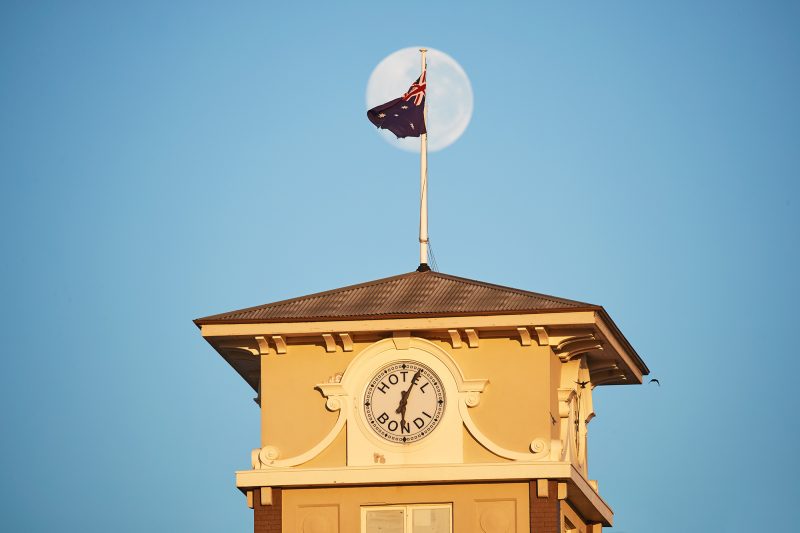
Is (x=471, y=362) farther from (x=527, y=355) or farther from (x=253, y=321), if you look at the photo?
(x=253, y=321)

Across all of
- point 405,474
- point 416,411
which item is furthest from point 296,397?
point 405,474

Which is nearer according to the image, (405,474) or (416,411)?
(405,474)

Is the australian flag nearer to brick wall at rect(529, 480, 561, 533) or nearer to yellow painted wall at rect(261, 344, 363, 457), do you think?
yellow painted wall at rect(261, 344, 363, 457)

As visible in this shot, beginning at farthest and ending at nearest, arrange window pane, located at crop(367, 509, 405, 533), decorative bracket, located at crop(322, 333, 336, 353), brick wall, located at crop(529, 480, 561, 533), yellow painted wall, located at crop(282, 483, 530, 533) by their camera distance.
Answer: decorative bracket, located at crop(322, 333, 336, 353)
window pane, located at crop(367, 509, 405, 533)
yellow painted wall, located at crop(282, 483, 530, 533)
brick wall, located at crop(529, 480, 561, 533)

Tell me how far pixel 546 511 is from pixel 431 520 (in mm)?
2754

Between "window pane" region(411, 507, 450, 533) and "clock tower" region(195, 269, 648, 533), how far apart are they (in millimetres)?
24

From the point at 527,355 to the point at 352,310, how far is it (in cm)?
435

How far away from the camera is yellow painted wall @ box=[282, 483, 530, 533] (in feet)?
204

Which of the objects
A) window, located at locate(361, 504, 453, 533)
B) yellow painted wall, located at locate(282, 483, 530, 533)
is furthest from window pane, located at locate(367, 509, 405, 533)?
yellow painted wall, located at locate(282, 483, 530, 533)

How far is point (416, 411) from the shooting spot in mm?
63031

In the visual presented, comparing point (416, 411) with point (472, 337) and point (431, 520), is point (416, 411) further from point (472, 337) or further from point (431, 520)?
point (431, 520)

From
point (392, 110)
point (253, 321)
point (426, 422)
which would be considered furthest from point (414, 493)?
point (392, 110)

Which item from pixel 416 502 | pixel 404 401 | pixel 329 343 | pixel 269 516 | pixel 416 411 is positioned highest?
pixel 329 343

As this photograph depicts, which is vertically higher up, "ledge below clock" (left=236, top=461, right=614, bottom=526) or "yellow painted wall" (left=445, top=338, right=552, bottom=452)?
"yellow painted wall" (left=445, top=338, right=552, bottom=452)
